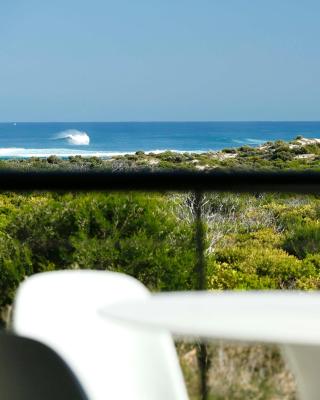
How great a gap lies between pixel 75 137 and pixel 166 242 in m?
40.9

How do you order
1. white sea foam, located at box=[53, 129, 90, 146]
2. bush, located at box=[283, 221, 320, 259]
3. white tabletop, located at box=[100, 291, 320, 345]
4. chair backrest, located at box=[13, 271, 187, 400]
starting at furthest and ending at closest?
1. white sea foam, located at box=[53, 129, 90, 146]
2. bush, located at box=[283, 221, 320, 259]
3. chair backrest, located at box=[13, 271, 187, 400]
4. white tabletop, located at box=[100, 291, 320, 345]

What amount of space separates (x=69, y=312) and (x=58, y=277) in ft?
0.25

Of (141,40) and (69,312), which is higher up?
(141,40)

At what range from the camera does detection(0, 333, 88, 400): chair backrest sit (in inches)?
44.6

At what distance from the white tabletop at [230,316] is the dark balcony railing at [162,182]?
51 centimetres

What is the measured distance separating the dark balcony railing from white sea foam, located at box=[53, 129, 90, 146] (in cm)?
3961

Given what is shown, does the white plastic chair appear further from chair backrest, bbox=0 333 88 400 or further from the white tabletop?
chair backrest, bbox=0 333 88 400

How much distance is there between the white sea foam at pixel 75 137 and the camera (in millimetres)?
42031

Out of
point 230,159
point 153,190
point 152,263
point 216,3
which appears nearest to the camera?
point 153,190

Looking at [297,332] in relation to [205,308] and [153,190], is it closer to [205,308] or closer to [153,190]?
[205,308]

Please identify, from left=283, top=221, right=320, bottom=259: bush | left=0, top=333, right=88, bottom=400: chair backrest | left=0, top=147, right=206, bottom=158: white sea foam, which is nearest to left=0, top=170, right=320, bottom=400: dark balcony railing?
left=283, top=221, right=320, bottom=259: bush

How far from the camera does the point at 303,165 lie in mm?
31500

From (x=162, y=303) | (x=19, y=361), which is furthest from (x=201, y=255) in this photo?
Result: (x=19, y=361)

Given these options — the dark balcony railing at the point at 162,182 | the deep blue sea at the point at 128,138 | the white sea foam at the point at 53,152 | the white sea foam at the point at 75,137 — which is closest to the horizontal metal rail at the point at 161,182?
the dark balcony railing at the point at 162,182
